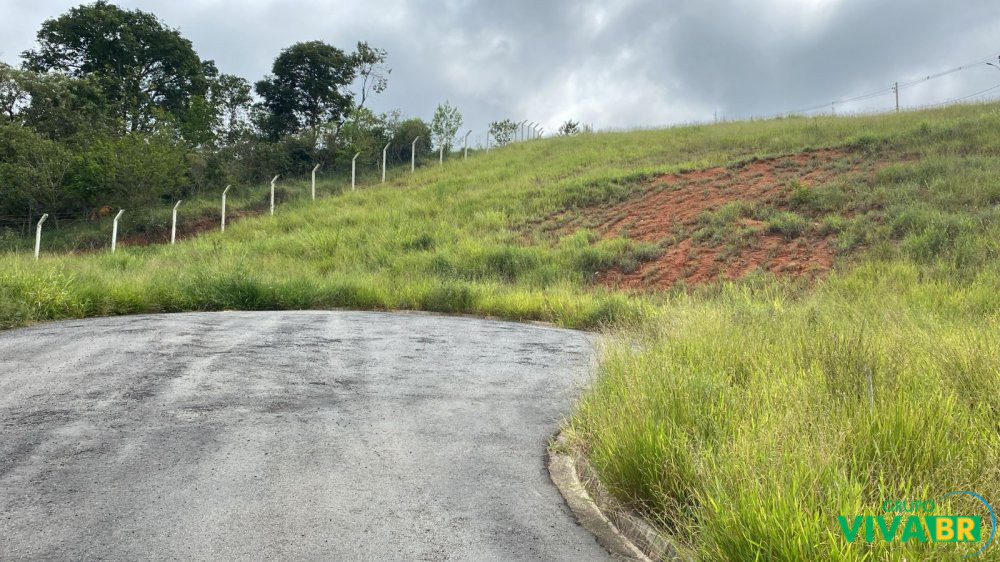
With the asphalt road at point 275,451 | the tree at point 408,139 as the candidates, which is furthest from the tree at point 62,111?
the asphalt road at point 275,451

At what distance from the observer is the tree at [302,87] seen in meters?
43.1

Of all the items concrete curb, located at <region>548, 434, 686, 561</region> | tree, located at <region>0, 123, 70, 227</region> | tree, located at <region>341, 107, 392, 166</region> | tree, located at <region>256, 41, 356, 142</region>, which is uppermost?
tree, located at <region>256, 41, 356, 142</region>

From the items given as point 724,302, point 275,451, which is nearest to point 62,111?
point 724,302

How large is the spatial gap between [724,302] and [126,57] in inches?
1742

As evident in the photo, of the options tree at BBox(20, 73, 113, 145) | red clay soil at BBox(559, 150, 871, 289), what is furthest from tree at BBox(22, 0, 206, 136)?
red clay soil at BBox(559, 150, 871, 289)

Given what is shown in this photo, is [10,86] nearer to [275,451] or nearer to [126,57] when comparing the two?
[126,57]

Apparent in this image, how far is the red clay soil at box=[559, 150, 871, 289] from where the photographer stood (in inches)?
568

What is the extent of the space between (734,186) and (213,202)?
2368cm

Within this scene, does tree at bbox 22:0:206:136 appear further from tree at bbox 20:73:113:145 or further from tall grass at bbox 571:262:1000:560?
tall grass at bbox 571:262:1000:560

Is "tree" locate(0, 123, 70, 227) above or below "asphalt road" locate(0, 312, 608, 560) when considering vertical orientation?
above

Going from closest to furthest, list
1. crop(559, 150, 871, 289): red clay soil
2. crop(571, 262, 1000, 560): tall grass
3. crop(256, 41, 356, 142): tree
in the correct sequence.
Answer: crop(571, 262, 1000, 560): tall grass < crop(559, 150, 871, 289): red clay soil < crop(256, 41, 356, 142): tree

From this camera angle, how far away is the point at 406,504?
3.55 metres

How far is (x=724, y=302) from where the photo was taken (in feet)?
32.7

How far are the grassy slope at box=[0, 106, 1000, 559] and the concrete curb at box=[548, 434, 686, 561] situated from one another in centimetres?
12
